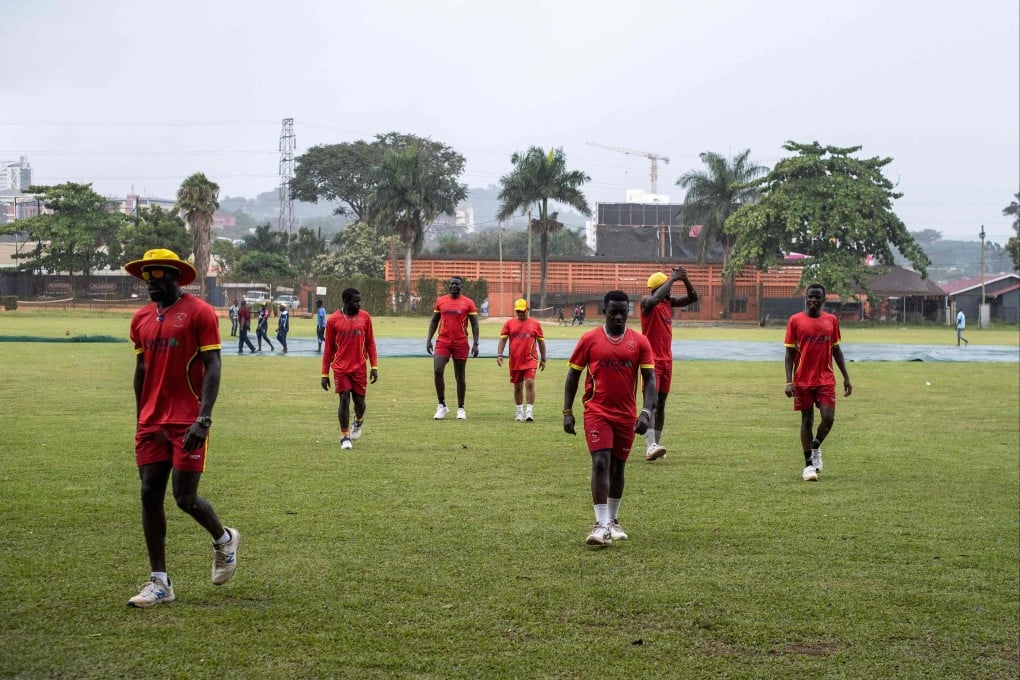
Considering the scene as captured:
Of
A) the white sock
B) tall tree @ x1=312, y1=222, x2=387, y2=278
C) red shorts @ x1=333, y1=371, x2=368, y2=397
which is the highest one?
tall tree @ x1=312, y1=222, x2=387, y2=278

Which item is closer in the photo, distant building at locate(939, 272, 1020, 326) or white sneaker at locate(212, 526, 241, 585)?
white sneaker at locate(212, 526, 241, 585)

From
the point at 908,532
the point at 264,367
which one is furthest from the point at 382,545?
the point at 264,367

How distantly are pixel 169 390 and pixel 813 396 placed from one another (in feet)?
25.6

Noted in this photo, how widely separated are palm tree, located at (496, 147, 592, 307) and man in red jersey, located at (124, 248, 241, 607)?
234 ft

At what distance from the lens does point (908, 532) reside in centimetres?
972

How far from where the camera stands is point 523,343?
17.7 m

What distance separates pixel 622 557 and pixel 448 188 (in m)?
77.2

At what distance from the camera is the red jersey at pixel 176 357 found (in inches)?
278

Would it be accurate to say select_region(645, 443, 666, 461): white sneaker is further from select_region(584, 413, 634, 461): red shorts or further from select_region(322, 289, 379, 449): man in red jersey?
select_region(584, 413, 634, 461): red shorts

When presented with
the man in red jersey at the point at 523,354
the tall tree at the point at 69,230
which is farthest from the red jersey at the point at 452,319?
the tall tree at the point at 69,230

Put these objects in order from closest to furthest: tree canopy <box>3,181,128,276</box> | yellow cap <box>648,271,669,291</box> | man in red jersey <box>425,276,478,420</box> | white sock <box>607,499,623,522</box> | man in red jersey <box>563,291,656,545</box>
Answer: man in red jersey <box>563,291,656,545</box>
white sock <box>607,499,623,522</box>
tree canopy <box>3,181,128,276</box>
yellow cap <box>648,271,669,291</box>
man in red jersey <box>425,276,478,420</box>

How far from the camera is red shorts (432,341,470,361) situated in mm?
17297

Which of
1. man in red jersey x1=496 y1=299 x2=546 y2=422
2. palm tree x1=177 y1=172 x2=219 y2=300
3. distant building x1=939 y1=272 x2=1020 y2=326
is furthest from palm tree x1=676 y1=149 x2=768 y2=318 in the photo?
man in red jersey x1=496 y1=299 x2=546 y2=422

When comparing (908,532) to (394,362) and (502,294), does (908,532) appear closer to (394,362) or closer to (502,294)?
(394,362)
